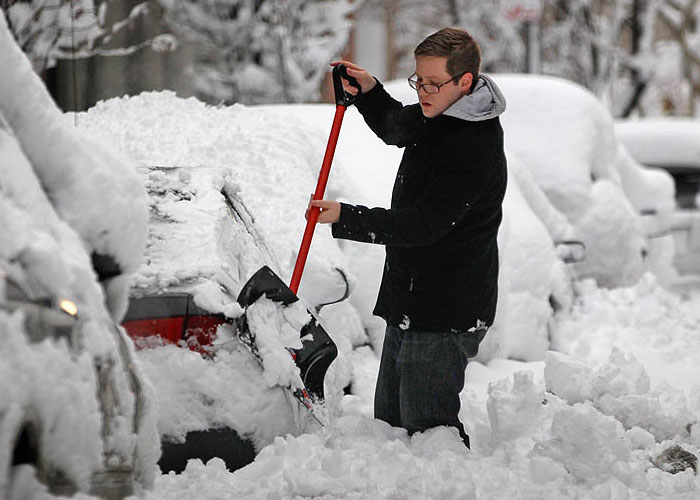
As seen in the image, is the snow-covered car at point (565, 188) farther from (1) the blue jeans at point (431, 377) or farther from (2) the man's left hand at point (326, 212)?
(2) the man's left hand at point (326, 212)

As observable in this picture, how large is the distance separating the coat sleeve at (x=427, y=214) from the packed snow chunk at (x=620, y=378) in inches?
38.2

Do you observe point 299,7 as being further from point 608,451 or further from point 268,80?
point 608,451

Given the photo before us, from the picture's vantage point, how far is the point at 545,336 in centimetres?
534

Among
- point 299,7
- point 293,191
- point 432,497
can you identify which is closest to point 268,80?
point 299,7

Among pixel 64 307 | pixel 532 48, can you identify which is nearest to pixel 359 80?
pixel 64 307

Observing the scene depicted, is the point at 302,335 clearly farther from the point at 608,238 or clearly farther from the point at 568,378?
the point at 608,238

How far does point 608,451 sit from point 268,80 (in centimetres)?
830

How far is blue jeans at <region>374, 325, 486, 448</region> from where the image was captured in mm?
3332

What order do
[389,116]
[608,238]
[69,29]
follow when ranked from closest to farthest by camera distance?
[389,116]
[69,29]
[608,238]

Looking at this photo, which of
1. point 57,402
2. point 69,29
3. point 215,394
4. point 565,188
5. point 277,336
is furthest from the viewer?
point 565,188

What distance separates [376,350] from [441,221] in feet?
4.56

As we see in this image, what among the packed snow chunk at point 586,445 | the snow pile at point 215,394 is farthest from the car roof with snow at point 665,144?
the snow pile at point 215,394

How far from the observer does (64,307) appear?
1.88 meters

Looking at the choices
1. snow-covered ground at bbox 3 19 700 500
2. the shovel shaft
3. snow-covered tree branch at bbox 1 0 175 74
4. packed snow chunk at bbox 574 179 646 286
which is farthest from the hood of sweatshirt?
packed snow chunk at bbox 574 179 646 286
